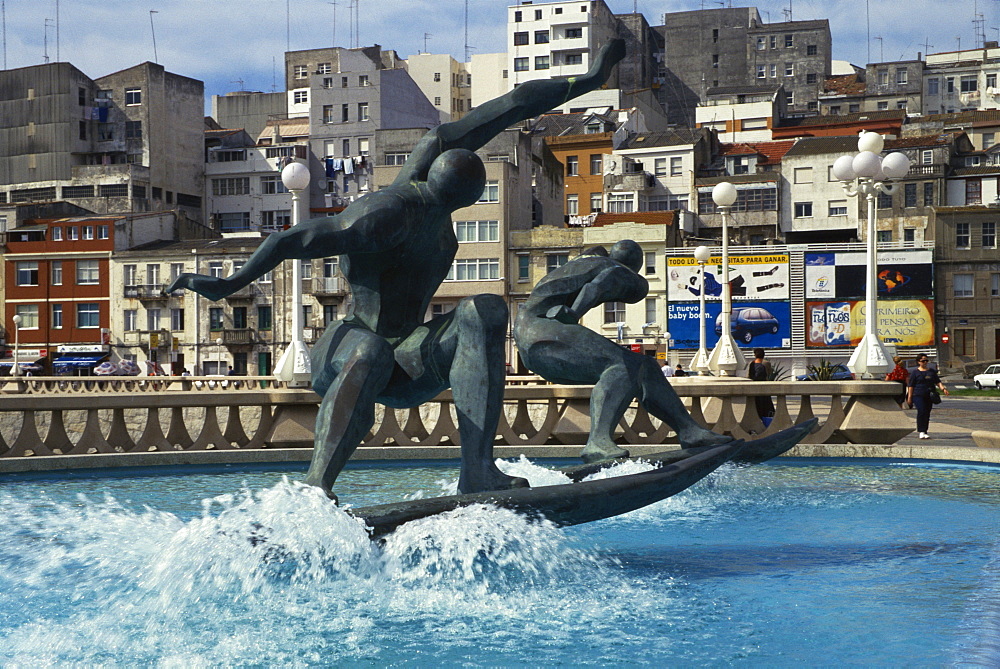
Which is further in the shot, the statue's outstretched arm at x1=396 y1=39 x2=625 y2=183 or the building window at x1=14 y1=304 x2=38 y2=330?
the building window at x1=14 y1=304 x2=38 y2=330

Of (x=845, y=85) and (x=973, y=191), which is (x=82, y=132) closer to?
(x=973, y=191)

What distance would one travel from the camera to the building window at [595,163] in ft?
248

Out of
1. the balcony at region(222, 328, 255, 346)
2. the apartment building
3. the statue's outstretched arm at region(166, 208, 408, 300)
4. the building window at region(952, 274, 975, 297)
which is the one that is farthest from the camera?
the apartment building

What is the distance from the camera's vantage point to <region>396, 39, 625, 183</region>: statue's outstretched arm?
646 cm

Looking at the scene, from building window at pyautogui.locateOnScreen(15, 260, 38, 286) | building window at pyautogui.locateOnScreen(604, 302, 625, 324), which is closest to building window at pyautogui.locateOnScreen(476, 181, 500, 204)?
building window at pyautogui.locateOnScreen(604, 302, 625, 324)

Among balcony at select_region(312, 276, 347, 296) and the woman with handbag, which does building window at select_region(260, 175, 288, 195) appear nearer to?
balcony at select_region(312, 276, 347, 296)

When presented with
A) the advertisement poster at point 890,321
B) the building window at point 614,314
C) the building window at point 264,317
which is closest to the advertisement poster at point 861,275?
the advertisement poster at point 890,321

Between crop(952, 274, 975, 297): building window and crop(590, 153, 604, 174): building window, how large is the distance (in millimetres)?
24848

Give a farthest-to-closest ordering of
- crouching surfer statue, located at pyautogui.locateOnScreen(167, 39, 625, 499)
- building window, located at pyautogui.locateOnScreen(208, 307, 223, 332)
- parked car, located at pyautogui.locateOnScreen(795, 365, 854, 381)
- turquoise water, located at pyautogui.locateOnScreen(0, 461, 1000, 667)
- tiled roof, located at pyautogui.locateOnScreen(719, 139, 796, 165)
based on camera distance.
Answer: tiled roof, located at pyautogui.locateOnScreen(719, 139, 796, 165) → building window, located at pyautogui.locateOnScreen(208, 307, 223, 332) → parked car, located at pyautogui.locateOnScreen(795, 365, 854, 381) → crouching surfer statue, located at pyautogui.locateOnScreen(167, 39, 625, 499) → turquoise water, located at pyautogui.locateOnScreen(0, 461, 1000, 667)

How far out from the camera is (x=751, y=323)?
195ft

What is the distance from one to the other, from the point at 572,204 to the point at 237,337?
25.7 meters

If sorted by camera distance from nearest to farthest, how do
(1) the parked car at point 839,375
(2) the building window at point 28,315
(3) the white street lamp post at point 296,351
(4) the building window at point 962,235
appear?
(3) the white street lamp post at point 296,351
(1) the parked car at point 839,375
(4) the building window at point 962,235
(2) the building window at point 28,315

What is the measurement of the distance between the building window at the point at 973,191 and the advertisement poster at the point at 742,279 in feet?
42.7

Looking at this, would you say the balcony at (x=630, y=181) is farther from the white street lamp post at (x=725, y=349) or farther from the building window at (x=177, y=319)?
the white street lamp post at (x=725, y=349)
